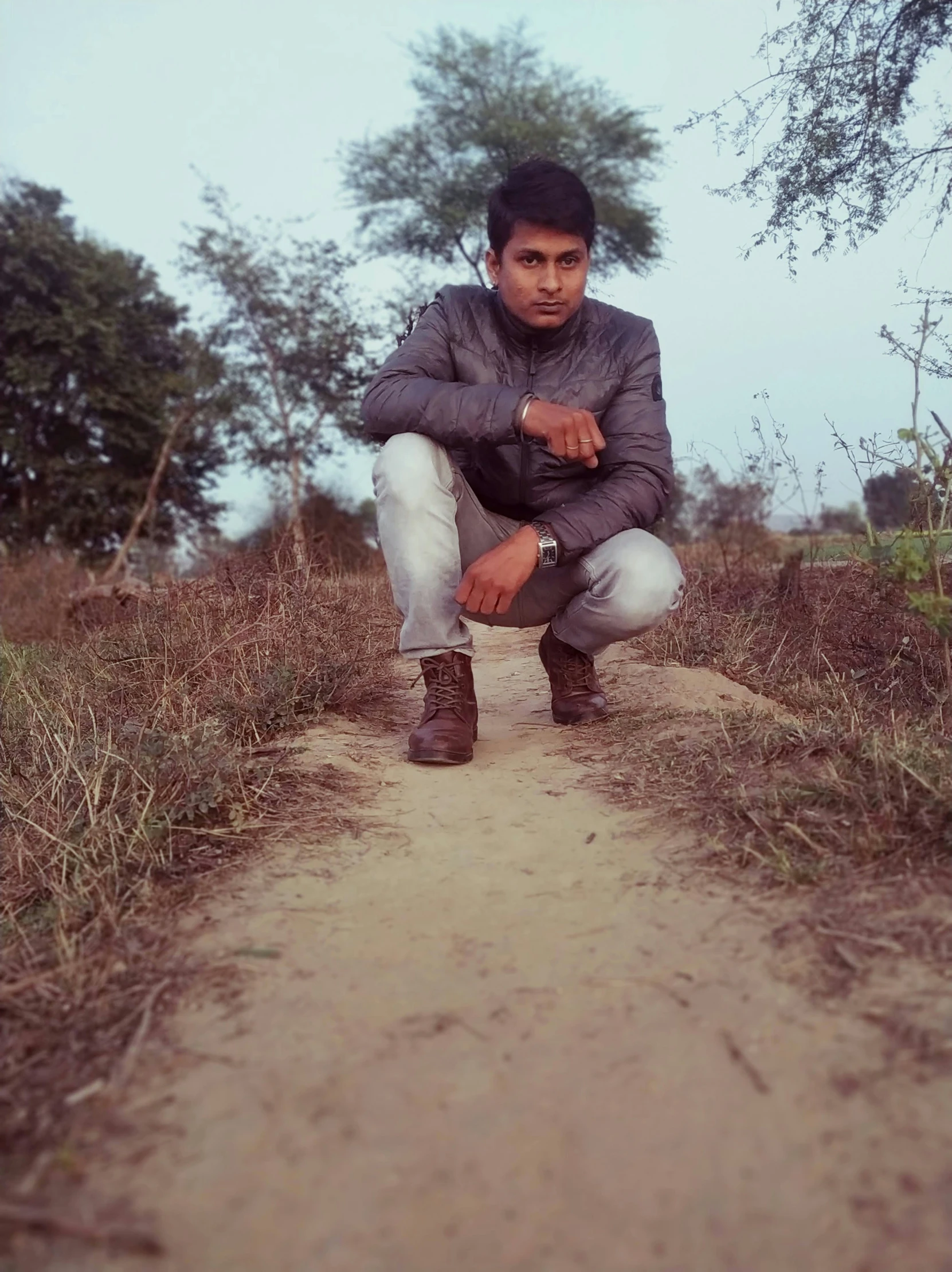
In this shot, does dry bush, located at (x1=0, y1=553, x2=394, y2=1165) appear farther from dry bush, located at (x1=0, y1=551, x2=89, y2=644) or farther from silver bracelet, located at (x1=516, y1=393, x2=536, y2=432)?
dry bush, located at (x1=0, y1=551, x2=89, y2=644)

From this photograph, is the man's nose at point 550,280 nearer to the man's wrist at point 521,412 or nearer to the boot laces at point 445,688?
the man's wrist at point 521,412

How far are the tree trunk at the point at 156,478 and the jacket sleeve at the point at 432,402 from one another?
15231 mm

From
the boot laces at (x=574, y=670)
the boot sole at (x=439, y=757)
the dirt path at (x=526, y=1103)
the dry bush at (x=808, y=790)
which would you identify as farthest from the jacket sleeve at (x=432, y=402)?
the dirt path at (x=526, y=1103)

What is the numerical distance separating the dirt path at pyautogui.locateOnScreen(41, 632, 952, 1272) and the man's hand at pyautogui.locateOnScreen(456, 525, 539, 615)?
88 cm

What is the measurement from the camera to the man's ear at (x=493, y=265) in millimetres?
2795

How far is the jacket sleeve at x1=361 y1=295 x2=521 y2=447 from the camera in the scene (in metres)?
2.49

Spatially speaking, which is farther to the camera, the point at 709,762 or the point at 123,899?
the point at 709,762

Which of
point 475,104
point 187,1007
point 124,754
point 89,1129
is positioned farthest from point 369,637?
point 475,104

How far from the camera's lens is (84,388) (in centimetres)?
1838

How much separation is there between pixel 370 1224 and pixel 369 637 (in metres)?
2.99

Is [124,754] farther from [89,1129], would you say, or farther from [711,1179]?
[711,1179]

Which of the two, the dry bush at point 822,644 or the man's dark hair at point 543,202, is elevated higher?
the man's dark hair at point 543,202

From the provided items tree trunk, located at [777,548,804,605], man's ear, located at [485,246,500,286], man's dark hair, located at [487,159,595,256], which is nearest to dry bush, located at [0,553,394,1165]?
man's ear, located at [485,246,500,286]

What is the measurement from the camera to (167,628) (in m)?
3.42
